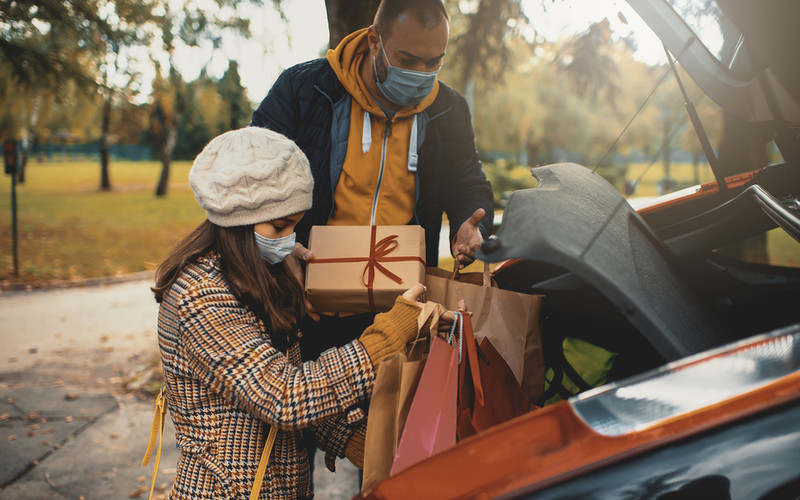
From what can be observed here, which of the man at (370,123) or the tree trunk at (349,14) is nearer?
the man at (370,123)

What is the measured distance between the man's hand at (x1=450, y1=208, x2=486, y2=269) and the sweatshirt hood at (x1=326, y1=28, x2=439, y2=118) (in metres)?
0.49

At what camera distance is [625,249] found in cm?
134

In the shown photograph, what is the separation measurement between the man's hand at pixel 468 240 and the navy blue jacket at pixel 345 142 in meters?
0.05

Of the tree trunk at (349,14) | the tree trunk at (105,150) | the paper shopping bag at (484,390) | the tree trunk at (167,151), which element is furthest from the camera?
the tree trunk at (105,150)

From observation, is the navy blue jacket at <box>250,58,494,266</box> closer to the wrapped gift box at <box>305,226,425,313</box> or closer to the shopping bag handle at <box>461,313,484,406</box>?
the wrapped gift box at <box>305,226,425,313</box>

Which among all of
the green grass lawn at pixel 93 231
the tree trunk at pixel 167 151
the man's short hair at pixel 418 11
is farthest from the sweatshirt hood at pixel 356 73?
the tree trunk at pixel 167 151

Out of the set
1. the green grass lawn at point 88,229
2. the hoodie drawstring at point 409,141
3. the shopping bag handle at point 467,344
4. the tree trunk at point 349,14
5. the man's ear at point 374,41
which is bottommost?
the green grass lawn at point 88,229

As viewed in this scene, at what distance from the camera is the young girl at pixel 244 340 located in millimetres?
1387

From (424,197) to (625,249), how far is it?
1110mm

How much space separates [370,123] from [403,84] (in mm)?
195

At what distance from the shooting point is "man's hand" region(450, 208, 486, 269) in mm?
2039

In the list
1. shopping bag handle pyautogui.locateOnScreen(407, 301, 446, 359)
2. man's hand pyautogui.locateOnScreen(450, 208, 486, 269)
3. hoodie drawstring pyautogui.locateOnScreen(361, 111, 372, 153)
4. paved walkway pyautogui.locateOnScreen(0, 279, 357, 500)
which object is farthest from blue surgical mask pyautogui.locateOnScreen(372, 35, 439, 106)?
paved walkway pyautogui.locateOnScreen(0, 279, 357, 500)

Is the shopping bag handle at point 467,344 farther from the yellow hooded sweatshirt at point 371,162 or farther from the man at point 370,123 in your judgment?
the yellow hooded sweatshirt at point 371,162

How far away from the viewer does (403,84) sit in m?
2.15
